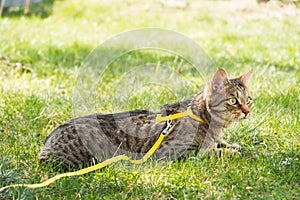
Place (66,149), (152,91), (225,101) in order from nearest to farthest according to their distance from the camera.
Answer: (66,149), (225,101), (152,91)

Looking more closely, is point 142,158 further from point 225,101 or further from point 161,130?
point 225,101

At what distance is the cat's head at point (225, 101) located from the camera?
141 inches

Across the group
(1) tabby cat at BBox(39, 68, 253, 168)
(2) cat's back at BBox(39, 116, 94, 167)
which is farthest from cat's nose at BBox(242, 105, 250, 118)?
(2) cat's back at BBox(39, 116, 94, 167)

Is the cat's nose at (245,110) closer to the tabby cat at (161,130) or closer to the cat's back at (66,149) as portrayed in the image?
the tabby cat at (161,130)

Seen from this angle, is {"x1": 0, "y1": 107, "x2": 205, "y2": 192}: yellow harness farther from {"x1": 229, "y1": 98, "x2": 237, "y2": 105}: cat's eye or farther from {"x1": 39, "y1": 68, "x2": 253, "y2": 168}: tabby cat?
{"x1": 229, "y1": 98, "x2": 237, "y2": 105}: cat's eye

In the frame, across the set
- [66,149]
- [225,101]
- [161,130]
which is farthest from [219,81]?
[66,149]

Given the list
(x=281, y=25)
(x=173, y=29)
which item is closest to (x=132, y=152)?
(x=173, y=29)

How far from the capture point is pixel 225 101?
3570mm

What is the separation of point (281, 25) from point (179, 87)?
12.3ft

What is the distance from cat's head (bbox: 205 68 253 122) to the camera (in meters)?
3.57

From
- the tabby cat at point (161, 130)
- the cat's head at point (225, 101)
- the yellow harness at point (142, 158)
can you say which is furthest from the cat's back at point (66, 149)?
the cat's head at point (225, 101)

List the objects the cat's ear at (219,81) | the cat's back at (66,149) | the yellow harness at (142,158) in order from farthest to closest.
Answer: the cat's ear at (219,81), the cat's back at (66,149), the yellow harness at (142,158)

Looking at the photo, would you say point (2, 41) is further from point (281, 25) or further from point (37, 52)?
point (281, 25)

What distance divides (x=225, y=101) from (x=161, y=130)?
52cm
